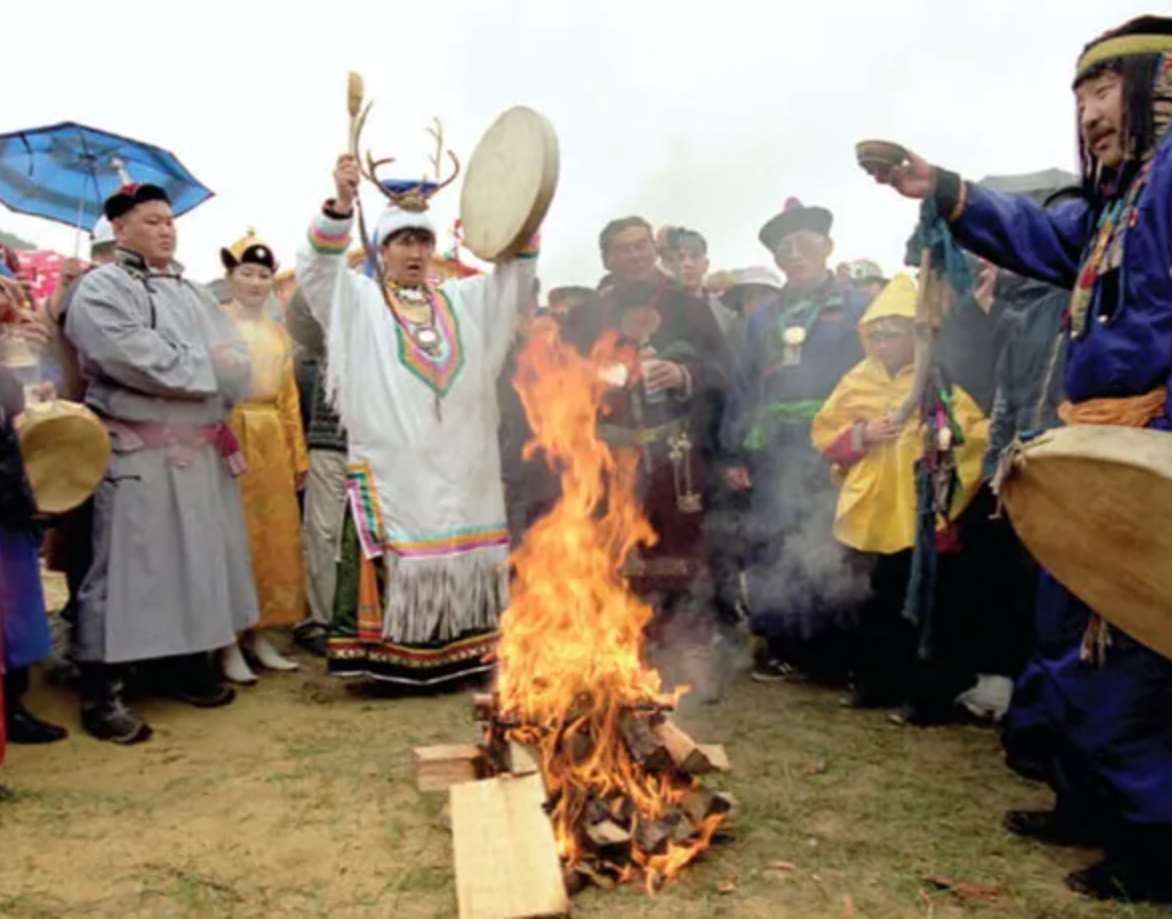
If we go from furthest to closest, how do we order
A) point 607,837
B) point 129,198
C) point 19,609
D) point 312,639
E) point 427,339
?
point 312,639 → point 427,339 → point 129,198 → point 19,609 → point 607,837

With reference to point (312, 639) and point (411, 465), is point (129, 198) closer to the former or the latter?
point (411, 465)

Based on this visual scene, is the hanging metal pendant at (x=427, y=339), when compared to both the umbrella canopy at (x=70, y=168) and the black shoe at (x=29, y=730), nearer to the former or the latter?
the umbrella canopy at (x=70, y=168)

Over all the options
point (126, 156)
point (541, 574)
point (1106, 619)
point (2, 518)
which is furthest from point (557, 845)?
point (126, 156)

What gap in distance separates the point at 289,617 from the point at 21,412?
1971 millimetres

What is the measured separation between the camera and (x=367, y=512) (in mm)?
4727

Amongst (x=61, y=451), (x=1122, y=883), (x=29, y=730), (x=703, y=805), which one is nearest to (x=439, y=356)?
(x=61, y=451)

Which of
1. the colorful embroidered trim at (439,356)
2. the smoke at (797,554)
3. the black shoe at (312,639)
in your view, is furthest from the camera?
the black shoe at (312,639)

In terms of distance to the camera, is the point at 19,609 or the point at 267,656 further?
the point at 267,656

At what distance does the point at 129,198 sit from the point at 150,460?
45.4 inches

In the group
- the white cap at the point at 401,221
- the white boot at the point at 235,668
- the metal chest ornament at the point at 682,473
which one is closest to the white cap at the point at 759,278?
the metal chest ornament at the point at 682,473

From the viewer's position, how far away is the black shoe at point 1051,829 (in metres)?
3.07

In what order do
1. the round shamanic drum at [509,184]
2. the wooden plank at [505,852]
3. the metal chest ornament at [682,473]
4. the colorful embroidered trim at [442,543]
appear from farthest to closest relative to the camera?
the metal chest ornament at [682,473] → the colorful embroidered trim at [442,543] → the round shamanic drum at [509,184] → the wooden plank at [505,852]

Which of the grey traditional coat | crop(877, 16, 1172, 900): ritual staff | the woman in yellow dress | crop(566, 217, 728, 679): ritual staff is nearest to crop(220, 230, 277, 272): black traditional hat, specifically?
the woman in yellow dress

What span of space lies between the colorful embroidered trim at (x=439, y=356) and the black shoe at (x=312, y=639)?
6.37 ft
